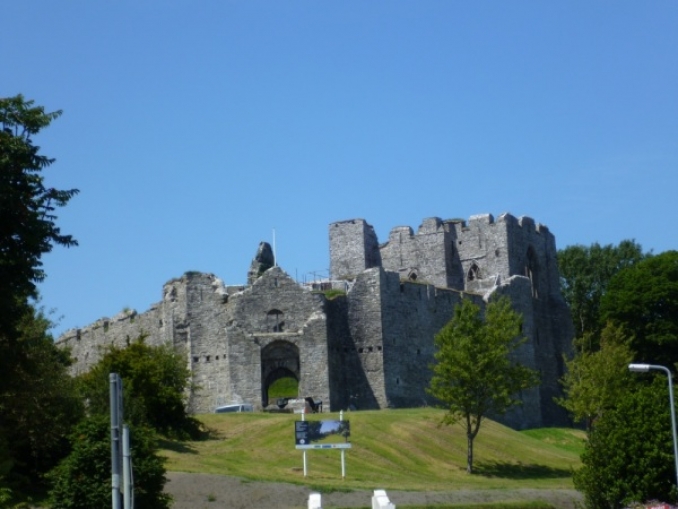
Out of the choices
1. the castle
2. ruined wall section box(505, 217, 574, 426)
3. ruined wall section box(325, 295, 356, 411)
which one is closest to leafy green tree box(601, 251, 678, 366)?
ruined wall section box(505, 217, 574, 426)

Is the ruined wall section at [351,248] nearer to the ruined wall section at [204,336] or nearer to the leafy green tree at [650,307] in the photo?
the ruined wall section at [204,336]

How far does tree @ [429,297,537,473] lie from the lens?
195 ft

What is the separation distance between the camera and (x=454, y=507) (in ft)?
153

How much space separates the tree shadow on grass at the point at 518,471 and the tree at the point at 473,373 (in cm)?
81

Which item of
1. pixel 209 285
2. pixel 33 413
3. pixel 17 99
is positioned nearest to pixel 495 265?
pixel 209 285

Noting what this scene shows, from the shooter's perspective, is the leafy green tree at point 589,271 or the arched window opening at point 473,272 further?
the leafy green tree at point 589,271

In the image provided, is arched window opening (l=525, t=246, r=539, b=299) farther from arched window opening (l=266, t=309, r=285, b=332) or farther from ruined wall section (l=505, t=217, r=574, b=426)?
arched window opening (l=266, t=309, r=285, b=332)

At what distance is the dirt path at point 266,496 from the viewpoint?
150 feet

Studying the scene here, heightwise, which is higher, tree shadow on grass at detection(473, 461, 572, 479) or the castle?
the castle

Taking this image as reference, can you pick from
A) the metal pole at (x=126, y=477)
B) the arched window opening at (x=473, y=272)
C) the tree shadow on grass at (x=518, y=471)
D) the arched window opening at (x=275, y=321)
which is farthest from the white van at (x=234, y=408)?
the metal pole at (x=126, y=477)

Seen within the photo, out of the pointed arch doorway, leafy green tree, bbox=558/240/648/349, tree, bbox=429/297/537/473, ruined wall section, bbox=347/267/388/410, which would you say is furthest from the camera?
leafy green tree, bbox=558/240/648/349

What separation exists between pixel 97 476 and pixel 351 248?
152ft

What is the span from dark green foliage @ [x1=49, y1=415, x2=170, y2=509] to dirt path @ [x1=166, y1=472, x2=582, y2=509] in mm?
3363

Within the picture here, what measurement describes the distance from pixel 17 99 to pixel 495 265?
165ft
